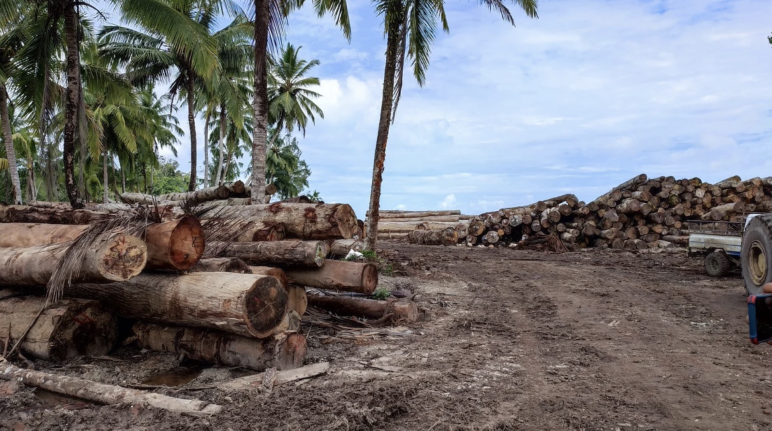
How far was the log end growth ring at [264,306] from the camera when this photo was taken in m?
5.60

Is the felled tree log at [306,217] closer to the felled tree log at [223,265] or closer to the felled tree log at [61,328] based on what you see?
the felled tree log at [223,265]

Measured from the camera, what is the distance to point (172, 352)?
21.1 feet

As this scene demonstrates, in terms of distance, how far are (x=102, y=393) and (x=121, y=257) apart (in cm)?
147

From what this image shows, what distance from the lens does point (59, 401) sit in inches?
198

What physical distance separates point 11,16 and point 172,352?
14038mm

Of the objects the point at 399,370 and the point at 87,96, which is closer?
the point at 399,370

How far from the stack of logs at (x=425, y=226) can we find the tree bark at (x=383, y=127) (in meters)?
11.0

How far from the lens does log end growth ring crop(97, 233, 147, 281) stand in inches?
222

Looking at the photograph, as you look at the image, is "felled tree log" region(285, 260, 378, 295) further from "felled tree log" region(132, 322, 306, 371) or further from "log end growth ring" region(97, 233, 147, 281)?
"log end growth ring" region(97, 233, 147, 281)

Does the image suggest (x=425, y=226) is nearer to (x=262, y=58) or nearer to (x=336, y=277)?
(x=262, y=58)

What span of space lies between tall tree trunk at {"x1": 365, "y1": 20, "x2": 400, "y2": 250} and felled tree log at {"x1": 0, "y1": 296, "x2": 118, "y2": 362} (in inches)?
281

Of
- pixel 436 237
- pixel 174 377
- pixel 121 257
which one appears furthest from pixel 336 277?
pixel 436 237

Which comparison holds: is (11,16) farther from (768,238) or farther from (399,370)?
(768,238)

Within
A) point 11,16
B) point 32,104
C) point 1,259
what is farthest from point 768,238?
point 32,104
